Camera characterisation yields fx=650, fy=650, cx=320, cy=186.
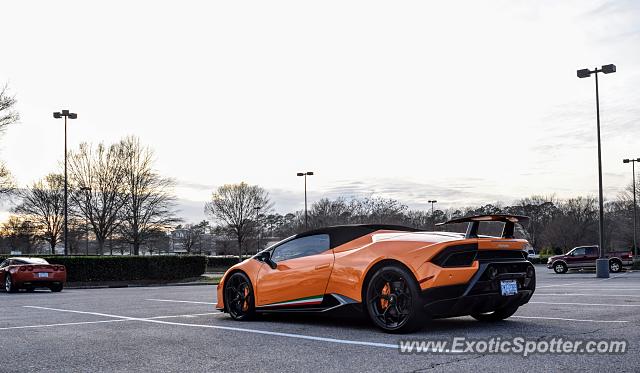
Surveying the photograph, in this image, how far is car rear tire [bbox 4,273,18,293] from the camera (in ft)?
67.2

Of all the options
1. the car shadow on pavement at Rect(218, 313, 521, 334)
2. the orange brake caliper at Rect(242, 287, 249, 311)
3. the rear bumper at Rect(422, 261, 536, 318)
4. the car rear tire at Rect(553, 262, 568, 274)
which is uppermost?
the rear bumper at Rect(422, 261, 536, 318)

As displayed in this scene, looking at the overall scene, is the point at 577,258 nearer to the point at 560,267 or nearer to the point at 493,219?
the point at 560,267

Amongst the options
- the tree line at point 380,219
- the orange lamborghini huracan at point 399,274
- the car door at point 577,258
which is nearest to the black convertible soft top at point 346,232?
the orange lamborghini huracan at point 399,274

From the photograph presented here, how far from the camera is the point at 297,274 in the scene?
8242 mm

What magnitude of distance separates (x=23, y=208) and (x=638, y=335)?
68871 millimetres

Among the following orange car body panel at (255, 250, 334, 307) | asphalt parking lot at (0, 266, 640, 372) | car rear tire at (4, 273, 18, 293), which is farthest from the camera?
car rear tire at (4, 273, 18, 293)

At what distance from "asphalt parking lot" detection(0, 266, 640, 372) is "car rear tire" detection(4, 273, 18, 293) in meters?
10.8

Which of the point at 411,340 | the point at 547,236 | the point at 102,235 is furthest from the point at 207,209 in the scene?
the point at 411,340

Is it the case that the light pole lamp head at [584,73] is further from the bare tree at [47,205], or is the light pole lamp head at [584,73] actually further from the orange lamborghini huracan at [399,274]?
the bare tree at [47,205]

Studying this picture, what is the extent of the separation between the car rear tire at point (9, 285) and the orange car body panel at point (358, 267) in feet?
47.7

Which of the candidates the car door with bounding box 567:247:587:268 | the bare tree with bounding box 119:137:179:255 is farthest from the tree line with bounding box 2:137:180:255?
the car door with bounding box 567:247:587:268

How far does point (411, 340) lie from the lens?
6574 mm

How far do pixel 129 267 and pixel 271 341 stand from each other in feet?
86.1

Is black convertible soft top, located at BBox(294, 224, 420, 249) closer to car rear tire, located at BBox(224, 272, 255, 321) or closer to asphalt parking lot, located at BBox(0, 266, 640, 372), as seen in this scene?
asphalt parking lot, located at BBox(0, 266, 640, 372)
